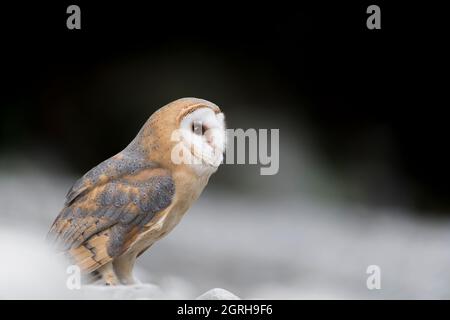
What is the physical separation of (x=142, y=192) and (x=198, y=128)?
0.27 meters

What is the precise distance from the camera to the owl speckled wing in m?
2.67

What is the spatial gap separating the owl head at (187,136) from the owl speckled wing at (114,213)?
0.06 m

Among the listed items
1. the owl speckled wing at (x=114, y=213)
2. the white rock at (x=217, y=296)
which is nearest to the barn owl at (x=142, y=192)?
the owl speckled wing at (x=114, y=213)

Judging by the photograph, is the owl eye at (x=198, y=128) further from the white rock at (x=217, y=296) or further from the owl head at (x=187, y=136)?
the white rock at (x=217, y=296)

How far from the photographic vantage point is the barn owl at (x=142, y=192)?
8.78 ft

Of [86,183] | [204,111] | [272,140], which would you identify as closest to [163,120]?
[204,111]

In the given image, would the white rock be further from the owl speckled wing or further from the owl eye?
the owl eye

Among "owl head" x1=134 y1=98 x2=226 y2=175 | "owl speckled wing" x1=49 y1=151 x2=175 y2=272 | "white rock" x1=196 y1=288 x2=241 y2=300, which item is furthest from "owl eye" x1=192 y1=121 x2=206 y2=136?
"white rock" x1=196 y1=288 x2=241 y2=300

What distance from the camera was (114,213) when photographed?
269 centimetres

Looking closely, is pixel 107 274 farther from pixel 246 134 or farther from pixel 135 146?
pixel 246 134

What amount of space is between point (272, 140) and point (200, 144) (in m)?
0.70

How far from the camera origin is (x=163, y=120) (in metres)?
2.72

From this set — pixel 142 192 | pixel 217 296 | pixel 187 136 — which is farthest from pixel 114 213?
pixel 217 296

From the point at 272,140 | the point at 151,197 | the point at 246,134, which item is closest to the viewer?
the point at 151,197
